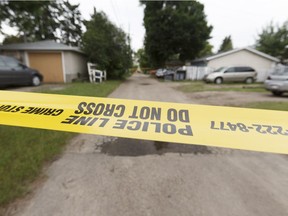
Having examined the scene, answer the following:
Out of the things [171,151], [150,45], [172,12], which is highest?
[172,12]

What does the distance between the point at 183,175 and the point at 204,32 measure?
2529 cm

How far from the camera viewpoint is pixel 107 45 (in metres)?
16.5

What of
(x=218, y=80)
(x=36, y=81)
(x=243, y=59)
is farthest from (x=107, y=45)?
(x=243, y=59)

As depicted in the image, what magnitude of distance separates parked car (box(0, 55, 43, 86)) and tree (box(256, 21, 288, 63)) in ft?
75.3

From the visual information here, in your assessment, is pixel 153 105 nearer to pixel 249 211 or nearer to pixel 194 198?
pixel 194 198

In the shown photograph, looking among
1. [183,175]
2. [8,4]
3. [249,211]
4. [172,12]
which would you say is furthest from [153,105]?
[172,12]

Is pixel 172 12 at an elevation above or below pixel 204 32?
above

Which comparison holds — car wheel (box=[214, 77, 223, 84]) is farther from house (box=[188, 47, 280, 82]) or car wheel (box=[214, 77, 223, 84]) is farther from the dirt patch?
the dirt patch

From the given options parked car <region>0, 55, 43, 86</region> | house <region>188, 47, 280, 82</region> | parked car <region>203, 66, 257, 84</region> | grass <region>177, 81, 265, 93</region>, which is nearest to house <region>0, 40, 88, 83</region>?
parked car <region>0, 55, 43, 86</region>

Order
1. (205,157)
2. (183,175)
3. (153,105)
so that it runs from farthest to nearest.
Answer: (205,157), (183,175), (153,105)

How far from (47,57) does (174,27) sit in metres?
15.3

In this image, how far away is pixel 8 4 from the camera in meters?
11.9

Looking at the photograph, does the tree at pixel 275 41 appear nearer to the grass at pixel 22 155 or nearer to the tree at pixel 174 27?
the tree at pixel 174 27

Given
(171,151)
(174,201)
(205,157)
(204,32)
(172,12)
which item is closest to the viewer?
(174,201)
